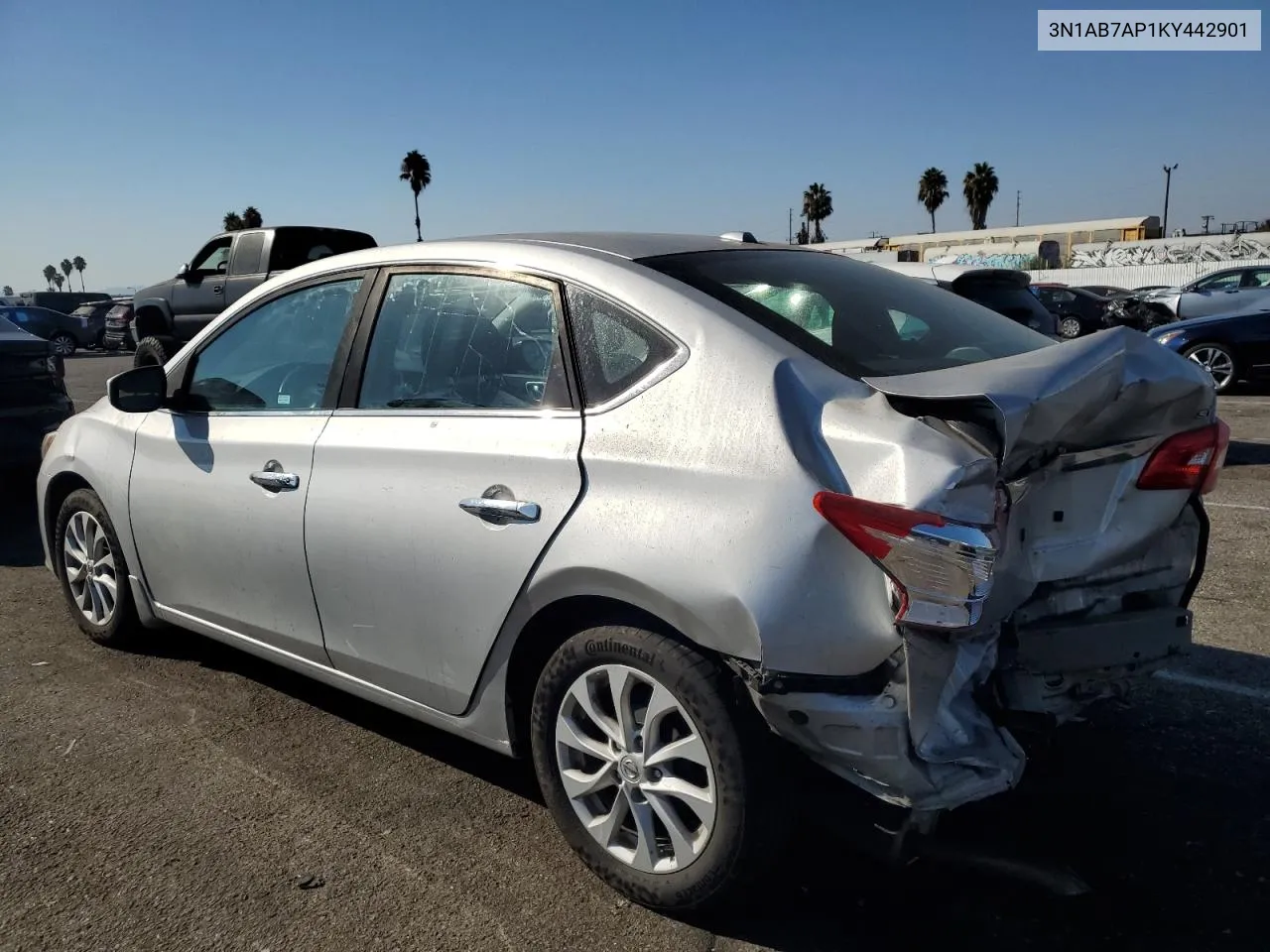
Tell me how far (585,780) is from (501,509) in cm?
74

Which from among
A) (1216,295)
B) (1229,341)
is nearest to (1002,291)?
(1229,341)

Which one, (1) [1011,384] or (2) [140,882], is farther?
(2) [140,882]

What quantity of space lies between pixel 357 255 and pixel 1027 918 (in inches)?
112

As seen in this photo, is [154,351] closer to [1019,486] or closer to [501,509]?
[501,509]

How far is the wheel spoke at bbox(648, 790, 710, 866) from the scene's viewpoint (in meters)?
2.46

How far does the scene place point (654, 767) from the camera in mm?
2514

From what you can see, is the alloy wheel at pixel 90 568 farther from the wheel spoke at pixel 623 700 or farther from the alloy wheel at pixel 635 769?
the wheel spoke at pixel 623 700

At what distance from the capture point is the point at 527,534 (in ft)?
8.60

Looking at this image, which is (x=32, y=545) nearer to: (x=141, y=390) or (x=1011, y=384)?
(x=141, y=390)

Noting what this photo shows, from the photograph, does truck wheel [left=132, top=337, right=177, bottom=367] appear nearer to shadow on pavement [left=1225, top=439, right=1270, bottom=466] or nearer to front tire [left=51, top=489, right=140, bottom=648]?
front tire [left=51, top=489, right=140, bottom=648]

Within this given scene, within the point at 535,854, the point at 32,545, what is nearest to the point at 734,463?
the point at 535,854

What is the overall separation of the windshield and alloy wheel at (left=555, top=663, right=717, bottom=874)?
0.96m

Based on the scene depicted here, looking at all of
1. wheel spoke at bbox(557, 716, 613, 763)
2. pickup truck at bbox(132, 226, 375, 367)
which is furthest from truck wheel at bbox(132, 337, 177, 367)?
wheel spoke at bbox(557, 716, 613, 763)

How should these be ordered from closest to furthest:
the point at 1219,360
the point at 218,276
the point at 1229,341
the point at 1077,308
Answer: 1. the point at 1229,341
2. the point at 1219,360
3. the point at 218,276
4. the point at 1077,308
